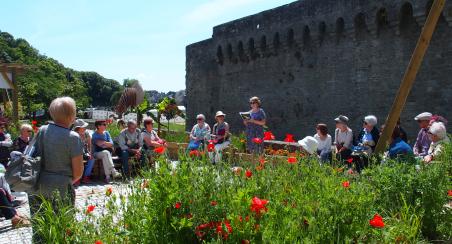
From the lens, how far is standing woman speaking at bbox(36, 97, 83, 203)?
3.40 meters

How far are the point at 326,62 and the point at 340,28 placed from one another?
1.31m

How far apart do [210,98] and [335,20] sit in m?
8.67

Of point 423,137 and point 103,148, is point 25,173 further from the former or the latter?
point 423,137

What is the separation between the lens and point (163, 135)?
1473cm

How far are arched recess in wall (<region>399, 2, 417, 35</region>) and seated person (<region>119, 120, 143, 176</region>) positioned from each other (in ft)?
28.8

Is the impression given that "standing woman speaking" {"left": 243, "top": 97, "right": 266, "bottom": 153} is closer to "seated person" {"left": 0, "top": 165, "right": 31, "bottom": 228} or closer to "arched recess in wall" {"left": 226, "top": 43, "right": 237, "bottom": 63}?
"seated person" {"left": 0, "top": 165, "right": 31, "bottom": 228}

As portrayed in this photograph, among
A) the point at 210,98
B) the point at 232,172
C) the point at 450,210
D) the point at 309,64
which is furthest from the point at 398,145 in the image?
the point at 210,98

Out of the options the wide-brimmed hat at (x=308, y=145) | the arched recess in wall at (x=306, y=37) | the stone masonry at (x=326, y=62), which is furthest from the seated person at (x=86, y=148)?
the arched recess in wall at (x=306, y=37)

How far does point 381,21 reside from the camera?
13.6m

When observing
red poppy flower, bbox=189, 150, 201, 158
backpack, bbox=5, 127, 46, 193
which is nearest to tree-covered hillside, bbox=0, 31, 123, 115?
backpack, bbox=5, 127, 46, 193

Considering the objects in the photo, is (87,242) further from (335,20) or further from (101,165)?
(335,20)

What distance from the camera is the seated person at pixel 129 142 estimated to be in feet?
27.5

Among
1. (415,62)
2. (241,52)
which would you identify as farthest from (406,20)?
(415,62)

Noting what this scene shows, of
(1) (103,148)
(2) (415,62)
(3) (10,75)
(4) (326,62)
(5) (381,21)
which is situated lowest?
(1) (103,148)
